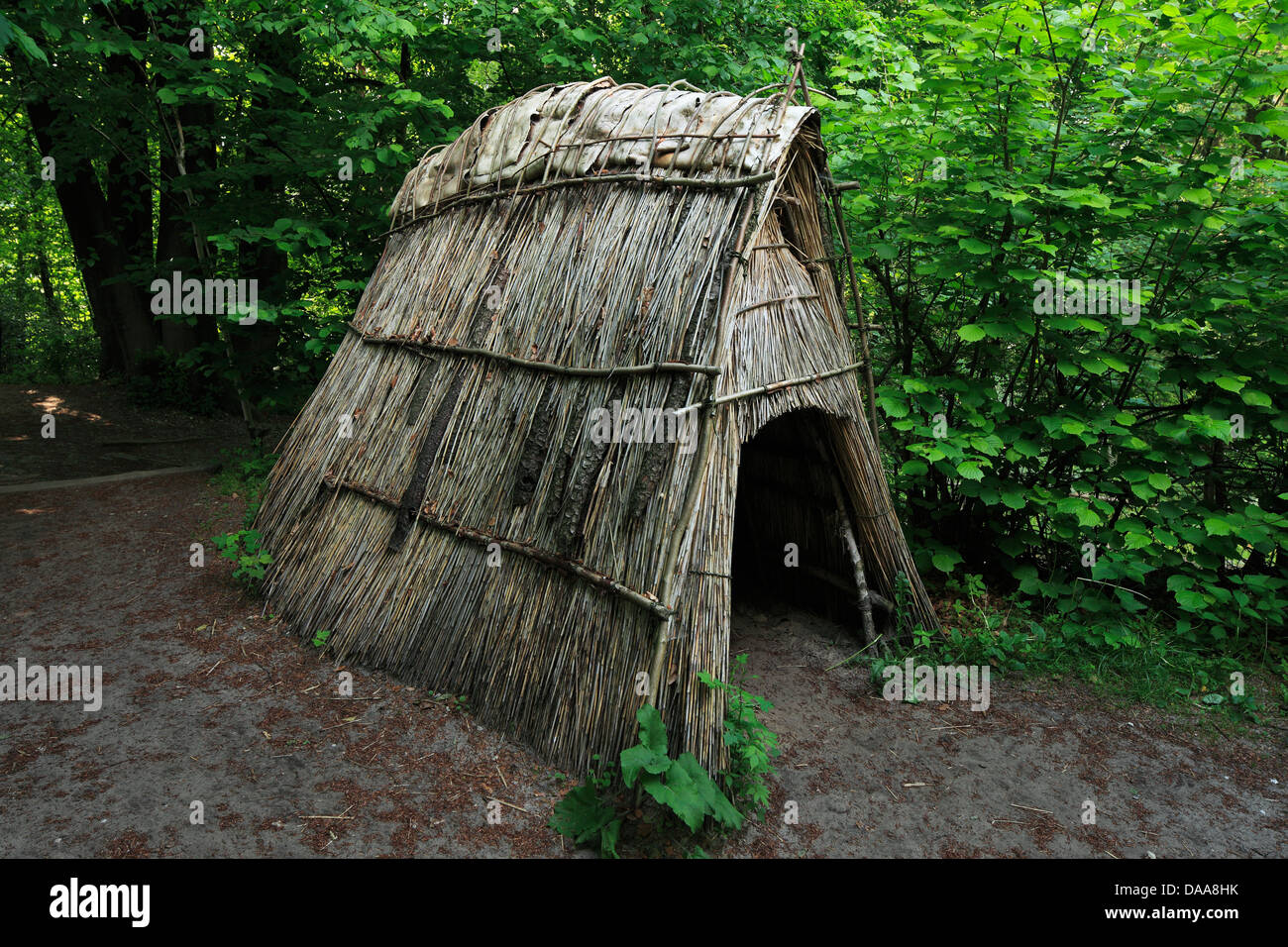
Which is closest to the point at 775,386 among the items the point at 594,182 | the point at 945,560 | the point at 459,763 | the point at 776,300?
the point at 776,300

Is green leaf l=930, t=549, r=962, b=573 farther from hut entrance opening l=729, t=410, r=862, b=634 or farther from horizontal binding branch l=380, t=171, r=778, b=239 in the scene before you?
horizontal binding branch l=380, t=171, r=778, b=239

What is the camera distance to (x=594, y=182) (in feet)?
14.9

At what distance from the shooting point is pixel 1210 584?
491 cm

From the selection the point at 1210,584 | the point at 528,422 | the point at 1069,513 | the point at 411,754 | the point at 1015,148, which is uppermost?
the point at 1015,148

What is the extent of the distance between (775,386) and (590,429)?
1011 mm

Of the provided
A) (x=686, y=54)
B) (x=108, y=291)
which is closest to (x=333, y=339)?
(x=686, y=54)

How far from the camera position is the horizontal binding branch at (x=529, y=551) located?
3.39 metres

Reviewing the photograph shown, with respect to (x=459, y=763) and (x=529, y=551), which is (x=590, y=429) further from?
(x=459, y=763)

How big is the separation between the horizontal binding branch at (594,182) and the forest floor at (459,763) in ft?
9.57

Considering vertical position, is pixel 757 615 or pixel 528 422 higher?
pixel 528 422

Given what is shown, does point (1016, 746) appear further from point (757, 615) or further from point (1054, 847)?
point (757, 615)

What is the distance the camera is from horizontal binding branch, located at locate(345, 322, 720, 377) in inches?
139

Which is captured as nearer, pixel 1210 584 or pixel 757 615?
pixel 1210 584
